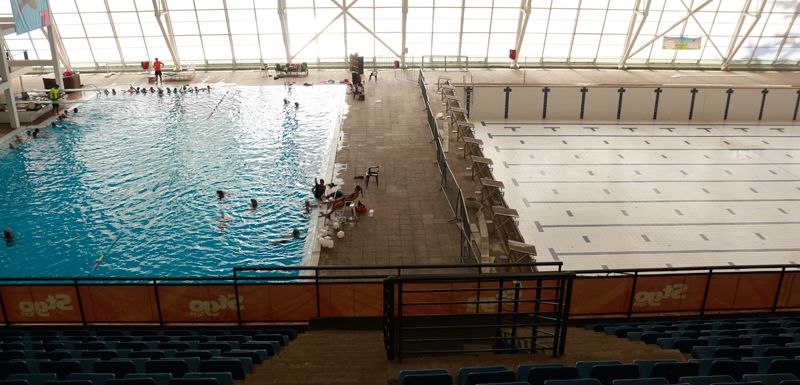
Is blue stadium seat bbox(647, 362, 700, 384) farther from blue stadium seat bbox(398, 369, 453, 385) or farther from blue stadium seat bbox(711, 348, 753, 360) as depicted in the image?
blue stadium seat bbox(398, 369, 453, 385)

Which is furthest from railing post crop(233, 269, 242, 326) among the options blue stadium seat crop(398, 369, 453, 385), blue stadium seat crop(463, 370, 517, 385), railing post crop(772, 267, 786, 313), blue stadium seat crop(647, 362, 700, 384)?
railing post crop(772, 267, 786, 313)

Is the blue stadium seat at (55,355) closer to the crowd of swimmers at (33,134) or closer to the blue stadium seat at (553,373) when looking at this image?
the blue stadium seat at (553,373)

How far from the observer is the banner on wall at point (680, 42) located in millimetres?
28391

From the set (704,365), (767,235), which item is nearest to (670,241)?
(767,235)

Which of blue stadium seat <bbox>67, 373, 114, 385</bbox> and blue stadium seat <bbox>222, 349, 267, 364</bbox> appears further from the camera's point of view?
blue stadium seat <bbox>222, 349, 267, 364</bbox>

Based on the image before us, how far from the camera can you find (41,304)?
342 inches

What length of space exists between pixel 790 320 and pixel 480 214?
636 centimetres

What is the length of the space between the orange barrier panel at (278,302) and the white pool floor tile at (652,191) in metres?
7.72

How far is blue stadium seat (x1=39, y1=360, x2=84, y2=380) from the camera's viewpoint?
5.90 metres

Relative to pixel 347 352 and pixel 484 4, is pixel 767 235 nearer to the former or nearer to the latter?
pixel 347 352

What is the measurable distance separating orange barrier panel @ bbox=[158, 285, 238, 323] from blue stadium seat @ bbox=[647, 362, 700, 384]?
5.71 meters

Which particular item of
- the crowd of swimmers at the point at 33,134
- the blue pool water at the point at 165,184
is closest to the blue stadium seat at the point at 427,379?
the blue pool water at the point at 165,184

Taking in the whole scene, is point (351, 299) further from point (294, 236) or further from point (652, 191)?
point (652, 191)

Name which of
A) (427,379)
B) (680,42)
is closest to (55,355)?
(427,379)
